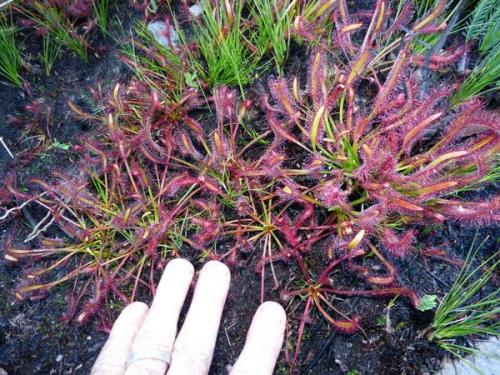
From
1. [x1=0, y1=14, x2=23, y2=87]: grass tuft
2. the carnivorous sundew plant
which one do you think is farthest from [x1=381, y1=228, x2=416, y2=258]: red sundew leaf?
[x1=0, y1=14, x2=23, y2=87]: grass tuft

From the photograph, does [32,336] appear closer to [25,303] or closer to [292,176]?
[25,303]

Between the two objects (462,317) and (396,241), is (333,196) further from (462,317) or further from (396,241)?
(462,317)

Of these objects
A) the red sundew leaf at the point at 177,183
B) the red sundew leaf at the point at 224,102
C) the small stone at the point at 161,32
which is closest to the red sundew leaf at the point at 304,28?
the red sundew leaf at the point at 224,102

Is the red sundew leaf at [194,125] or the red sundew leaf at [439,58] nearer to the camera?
the red sundew leaf at [439,58]

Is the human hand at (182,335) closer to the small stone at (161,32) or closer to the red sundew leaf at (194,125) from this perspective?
the red sundew leaf at (194,125)

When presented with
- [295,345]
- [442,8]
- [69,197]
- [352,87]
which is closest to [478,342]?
[295,345]

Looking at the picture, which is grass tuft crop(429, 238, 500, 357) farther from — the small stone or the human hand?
the small stone

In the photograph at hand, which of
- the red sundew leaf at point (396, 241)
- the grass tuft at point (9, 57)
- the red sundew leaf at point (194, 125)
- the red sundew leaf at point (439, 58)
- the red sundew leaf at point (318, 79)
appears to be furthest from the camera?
the grass tuft at point (9, 57)
